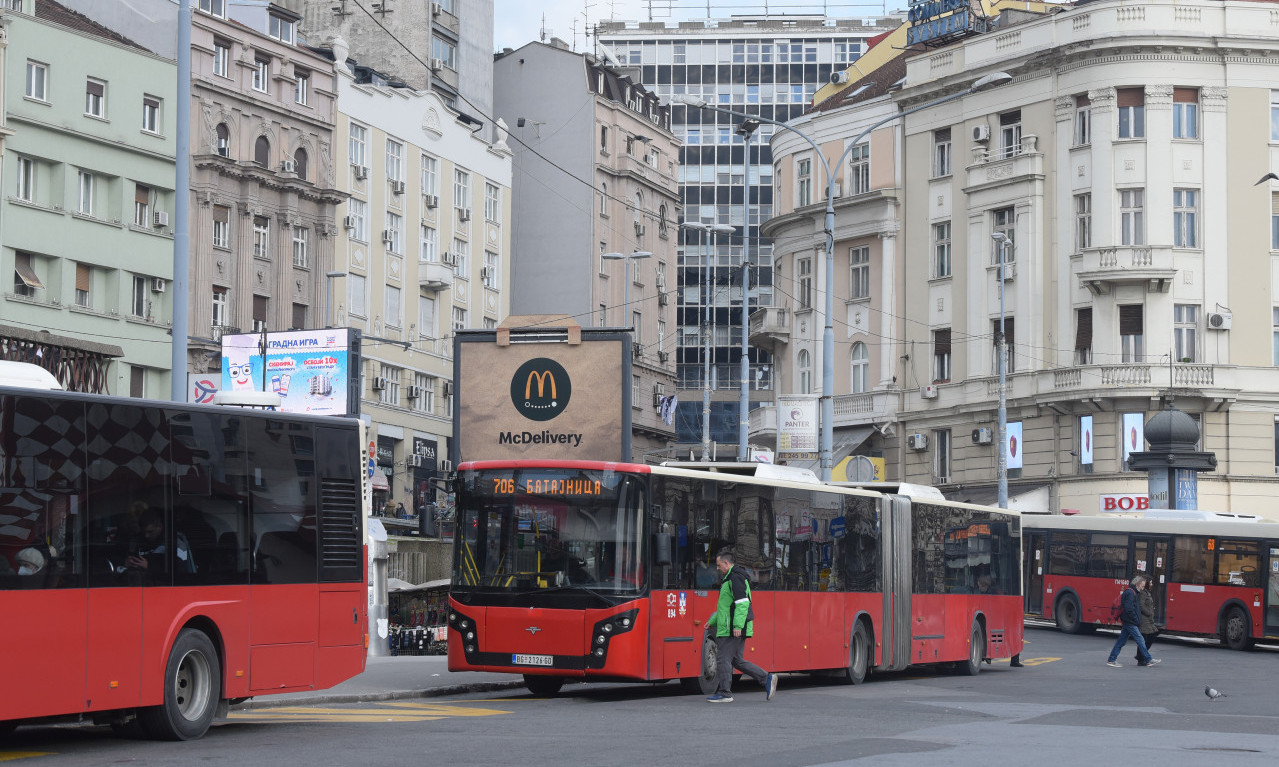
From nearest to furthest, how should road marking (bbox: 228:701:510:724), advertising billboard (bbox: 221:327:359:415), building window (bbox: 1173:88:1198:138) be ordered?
road marking (bbox: 228:701:510:724)
advertising billboard (bbox: 221:327:359:415)
building window (bbox: 1173:88:1198:138)

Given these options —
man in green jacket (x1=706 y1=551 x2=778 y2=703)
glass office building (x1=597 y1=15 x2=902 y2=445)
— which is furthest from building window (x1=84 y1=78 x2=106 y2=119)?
glass office building (x1=597 y1=15 x2=902 y2=445)

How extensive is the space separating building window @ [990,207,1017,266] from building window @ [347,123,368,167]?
23306 mm

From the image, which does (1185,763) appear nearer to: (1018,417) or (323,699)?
(323,699)

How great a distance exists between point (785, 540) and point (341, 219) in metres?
45.4

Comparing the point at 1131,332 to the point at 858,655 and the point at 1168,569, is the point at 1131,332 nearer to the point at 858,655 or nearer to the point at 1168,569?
the point at 1168,569

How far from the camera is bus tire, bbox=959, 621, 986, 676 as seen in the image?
31062 millimetres

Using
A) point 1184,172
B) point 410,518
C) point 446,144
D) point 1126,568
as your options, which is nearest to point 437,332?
point 446,144

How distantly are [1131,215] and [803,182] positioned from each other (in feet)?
49.7

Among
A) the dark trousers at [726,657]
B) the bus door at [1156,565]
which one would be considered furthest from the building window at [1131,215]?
the dark trousers at [726,657]

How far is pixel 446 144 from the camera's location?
75.8m

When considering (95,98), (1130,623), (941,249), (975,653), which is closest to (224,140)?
(95,98)

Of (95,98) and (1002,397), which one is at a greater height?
(95,98)

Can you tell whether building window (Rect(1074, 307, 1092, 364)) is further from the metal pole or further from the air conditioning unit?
the metal pole

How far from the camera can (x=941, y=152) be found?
64000 millimetres
